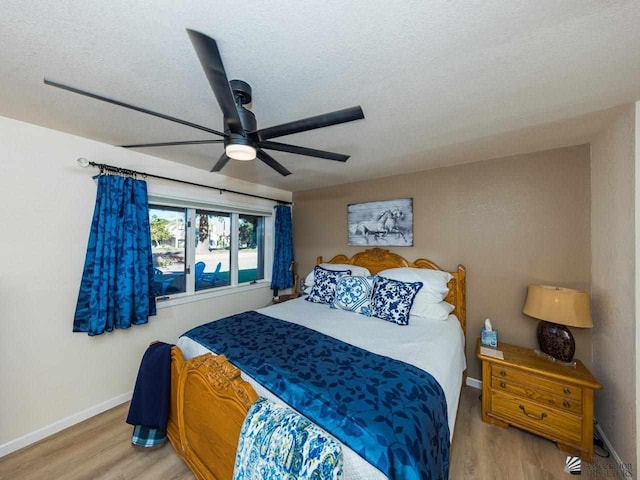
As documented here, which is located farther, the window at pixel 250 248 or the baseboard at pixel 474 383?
the window at pixel 250 248

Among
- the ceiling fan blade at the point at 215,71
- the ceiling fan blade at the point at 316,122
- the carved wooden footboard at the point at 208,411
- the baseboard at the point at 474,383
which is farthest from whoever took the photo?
the baseboard at the point at 474,383

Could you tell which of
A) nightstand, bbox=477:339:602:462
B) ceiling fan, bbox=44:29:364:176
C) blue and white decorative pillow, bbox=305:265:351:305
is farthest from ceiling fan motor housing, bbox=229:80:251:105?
nightstand, bbox=477:339:602:462

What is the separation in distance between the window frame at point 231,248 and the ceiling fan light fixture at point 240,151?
5.51 ft

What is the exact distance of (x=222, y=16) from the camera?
0.92 meters

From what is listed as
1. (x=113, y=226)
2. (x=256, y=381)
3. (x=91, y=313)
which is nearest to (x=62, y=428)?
(x=91, y=313)

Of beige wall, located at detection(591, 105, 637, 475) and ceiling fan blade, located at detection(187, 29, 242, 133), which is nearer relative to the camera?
ceiling fan blade, located at detection(187, 29, 242, 133)

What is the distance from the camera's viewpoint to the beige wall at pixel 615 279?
1472mm

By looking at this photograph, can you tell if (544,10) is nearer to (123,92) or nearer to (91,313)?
(123,92)

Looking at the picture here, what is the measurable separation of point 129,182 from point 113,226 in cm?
44

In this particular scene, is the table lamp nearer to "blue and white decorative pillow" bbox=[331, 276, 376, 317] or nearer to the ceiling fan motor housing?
"blue and white decorative pillow" bbox=[331, 276, 376, 317]

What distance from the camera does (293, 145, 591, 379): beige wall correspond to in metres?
2.04

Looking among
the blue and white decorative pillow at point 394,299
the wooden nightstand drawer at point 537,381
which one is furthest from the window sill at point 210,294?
the wooden nightstand drawer at point 537,381

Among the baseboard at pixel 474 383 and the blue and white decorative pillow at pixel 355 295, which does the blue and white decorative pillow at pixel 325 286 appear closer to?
the blue and white decorative pillow at pixel 355 295

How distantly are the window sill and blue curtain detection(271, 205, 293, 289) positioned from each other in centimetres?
23
